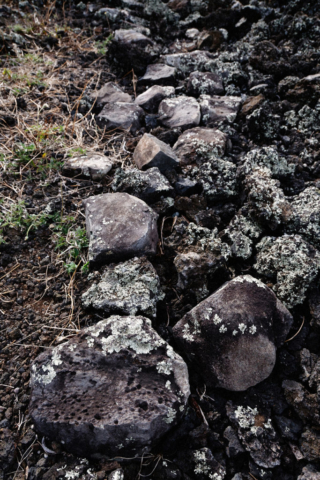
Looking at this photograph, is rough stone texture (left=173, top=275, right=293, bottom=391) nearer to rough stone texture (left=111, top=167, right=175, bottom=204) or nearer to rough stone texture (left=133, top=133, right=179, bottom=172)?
rough stone texture (left=111, top=167, right=175, bottom=204)

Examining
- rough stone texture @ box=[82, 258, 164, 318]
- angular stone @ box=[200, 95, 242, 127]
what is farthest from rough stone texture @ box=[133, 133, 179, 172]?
rough stone texture @ box=[82, 258, 164, 318]

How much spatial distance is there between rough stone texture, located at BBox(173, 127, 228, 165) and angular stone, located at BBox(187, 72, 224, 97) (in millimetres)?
873

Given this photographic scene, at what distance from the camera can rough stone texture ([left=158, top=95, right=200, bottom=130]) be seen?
11.6 ft

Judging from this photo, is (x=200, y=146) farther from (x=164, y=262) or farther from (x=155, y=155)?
(x=164, y=262)

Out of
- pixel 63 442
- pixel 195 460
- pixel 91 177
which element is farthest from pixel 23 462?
pixel 91 177

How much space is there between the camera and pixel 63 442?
1782 millimetres

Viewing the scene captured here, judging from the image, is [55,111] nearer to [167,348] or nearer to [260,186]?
[260,186]

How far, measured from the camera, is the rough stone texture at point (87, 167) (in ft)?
10.4

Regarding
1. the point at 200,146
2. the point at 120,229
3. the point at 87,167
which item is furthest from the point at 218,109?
the point at 120,229

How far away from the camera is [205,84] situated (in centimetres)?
396

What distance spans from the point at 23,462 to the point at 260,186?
2.33 m

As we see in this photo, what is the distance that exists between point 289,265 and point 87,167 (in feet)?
6.34

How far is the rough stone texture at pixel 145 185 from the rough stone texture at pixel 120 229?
6.8 inches

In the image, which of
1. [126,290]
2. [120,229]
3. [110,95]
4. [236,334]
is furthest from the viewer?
[110,95]
